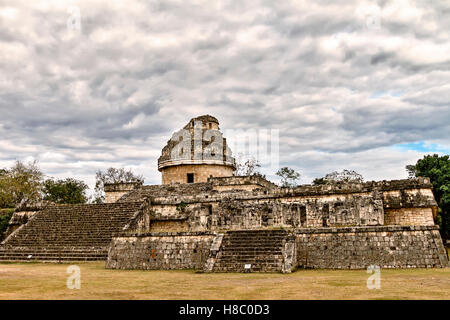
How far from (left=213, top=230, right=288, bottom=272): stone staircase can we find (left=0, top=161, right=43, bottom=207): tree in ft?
91.4

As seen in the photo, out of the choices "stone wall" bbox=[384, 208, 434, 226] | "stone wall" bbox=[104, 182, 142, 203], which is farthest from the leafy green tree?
"stone wall" bbox=[384, 208, 434, 226]

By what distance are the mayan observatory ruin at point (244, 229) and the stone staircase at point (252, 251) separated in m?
0.03

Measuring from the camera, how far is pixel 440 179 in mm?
27906

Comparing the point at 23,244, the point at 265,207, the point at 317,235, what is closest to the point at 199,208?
the point at 265,207

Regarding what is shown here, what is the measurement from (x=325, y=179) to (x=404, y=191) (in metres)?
22.6

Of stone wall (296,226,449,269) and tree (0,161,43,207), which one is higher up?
tree (0,161,43,207)

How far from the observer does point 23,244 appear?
2109cm

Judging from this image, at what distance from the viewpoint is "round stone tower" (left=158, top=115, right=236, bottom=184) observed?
30000 mm

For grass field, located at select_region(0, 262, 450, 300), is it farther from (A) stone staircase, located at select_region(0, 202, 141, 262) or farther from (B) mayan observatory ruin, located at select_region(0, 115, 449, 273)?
(A) stone staircase, located at select_region(0, 202, 141, 262)

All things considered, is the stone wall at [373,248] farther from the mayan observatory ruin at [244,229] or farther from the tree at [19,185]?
the tree at [19,185]

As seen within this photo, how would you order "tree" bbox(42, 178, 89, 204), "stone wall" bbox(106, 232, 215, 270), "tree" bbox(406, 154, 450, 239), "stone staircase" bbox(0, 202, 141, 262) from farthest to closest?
"tree" bbox(42, 178, 89, 204) → "tree" bbox(406, 154, 450, 239) → "stone staircase" bbox(0, 202, 141, 262) → "stone wall" bbox(106, 232, 215, 270)

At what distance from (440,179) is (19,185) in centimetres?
3434

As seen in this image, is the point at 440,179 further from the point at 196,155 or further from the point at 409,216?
the point at 196,155

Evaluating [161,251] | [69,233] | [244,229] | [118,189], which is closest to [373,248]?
[244,229]
